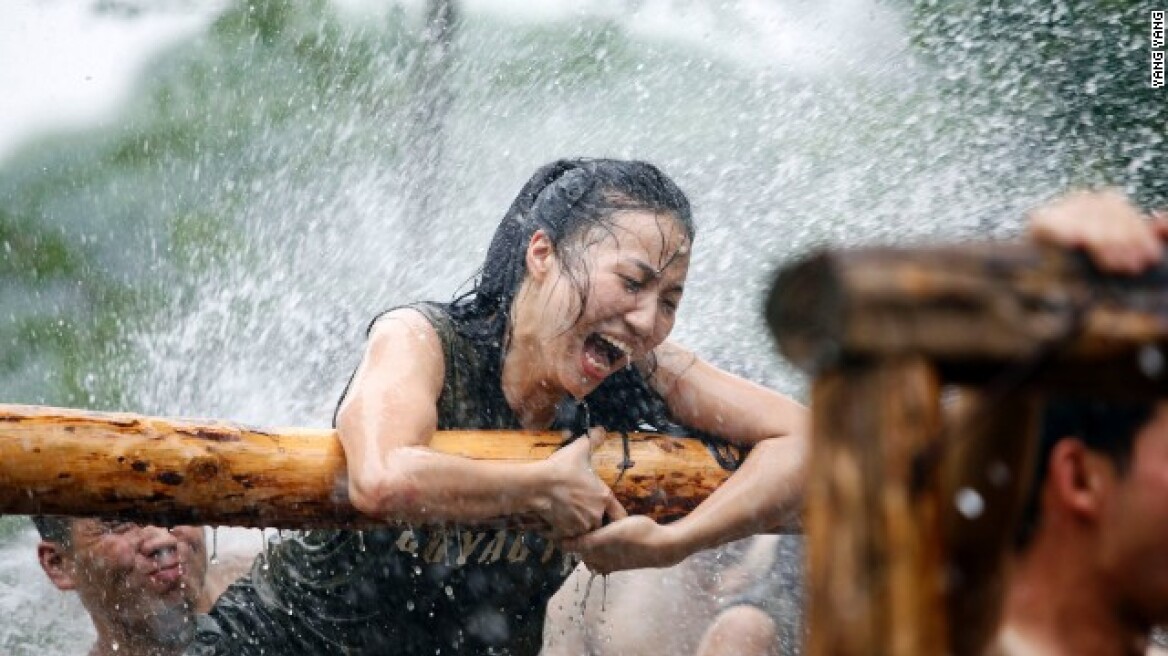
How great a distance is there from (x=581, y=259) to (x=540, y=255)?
0.16 metres

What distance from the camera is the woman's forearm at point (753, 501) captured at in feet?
11.5

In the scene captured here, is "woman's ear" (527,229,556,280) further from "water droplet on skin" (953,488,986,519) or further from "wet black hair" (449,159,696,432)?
"water droplet on skin" (953,488,986,519)

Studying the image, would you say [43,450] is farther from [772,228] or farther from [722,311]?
[772,228]

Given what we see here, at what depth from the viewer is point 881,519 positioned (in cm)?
139

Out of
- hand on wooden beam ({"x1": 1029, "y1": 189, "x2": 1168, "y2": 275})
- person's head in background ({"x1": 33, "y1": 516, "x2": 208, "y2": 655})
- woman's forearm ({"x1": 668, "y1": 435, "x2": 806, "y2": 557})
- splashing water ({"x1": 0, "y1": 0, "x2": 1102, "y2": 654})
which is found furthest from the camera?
splashing water ({"x1": 0, "y1": 0, "x2": 1102, "y2": 654})

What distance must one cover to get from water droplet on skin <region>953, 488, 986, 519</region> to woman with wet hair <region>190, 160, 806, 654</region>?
1.61m

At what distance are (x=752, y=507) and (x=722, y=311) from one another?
3.52 meters

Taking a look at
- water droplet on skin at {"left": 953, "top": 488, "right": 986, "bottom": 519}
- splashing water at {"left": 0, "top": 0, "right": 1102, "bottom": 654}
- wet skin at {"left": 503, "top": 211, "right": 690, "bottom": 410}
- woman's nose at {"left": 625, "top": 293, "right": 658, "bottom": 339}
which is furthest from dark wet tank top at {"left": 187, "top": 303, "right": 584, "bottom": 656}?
splashing water at {"left": 0, "top": 0, "right": 1102, "bottom": 654}

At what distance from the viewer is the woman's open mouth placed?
3570 mm

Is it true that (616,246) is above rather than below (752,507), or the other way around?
above

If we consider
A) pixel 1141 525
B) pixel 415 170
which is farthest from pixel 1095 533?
pixel 415 170

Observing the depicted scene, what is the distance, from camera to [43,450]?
3230 mm

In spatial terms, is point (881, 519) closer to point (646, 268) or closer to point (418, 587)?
point (646, 268)

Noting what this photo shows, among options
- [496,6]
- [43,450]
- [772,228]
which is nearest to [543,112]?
[496,6]
